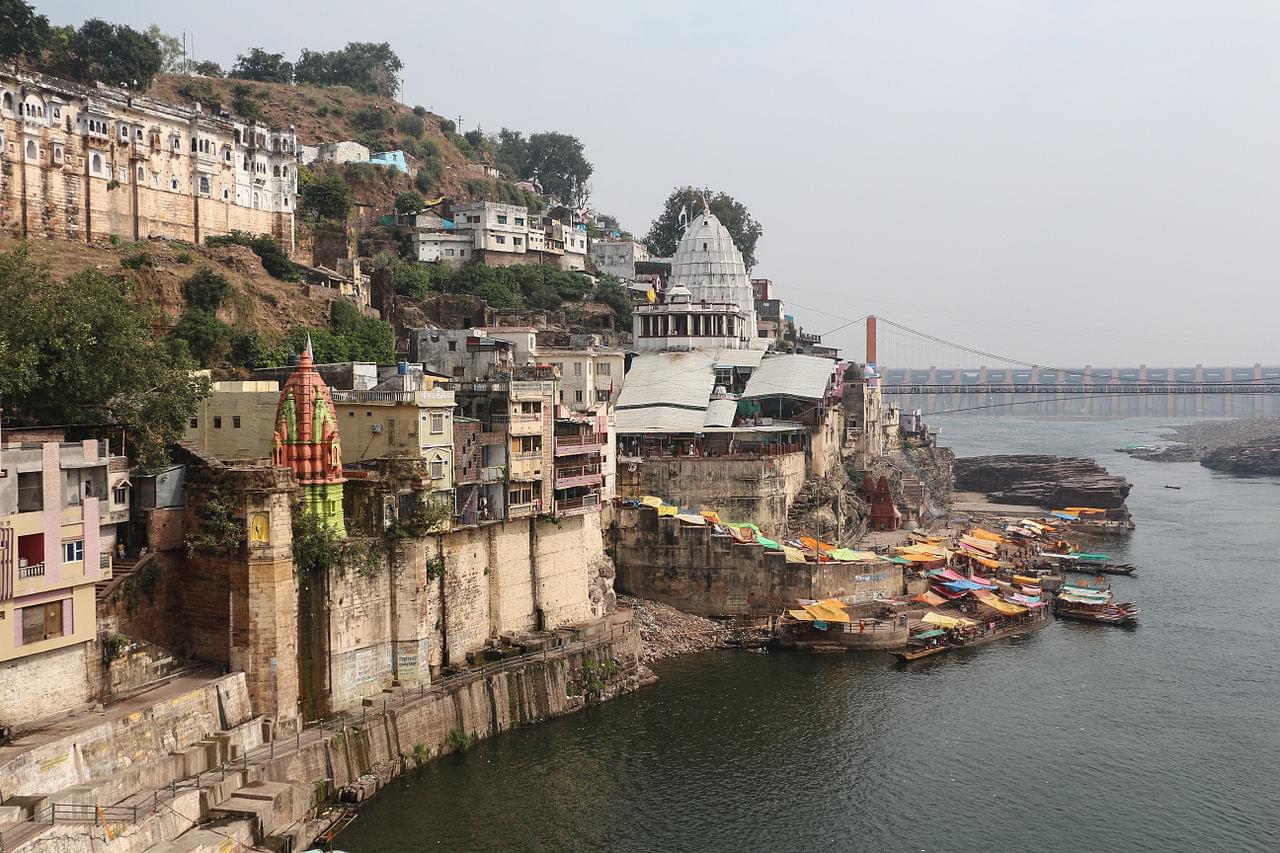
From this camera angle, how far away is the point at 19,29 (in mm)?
43156

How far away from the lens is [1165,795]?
24641 millimetres

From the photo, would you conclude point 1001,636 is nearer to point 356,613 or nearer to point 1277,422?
point 356,613

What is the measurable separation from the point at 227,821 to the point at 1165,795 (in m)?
17.4

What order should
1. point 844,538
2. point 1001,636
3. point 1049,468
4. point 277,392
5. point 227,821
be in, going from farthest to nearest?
point 1049,468 < point 844,538 < point 1001,636 < point 277,392 < point 227,821

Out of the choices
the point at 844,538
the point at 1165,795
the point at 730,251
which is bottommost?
the point at 1165,795

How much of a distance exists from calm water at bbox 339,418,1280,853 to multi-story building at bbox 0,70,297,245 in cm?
2045

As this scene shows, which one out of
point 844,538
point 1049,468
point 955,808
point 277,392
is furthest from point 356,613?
point 1049,468

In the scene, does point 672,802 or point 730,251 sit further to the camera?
point 730,251

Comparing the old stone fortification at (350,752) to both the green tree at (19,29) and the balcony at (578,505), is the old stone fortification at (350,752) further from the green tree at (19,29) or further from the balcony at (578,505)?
A: the green tree at (19,29)

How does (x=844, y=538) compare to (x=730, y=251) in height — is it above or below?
below

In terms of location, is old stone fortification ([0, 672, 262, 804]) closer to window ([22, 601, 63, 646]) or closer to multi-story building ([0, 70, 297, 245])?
window ([22, 601, 63, 646])

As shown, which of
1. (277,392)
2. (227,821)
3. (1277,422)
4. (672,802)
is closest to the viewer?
(227,821)

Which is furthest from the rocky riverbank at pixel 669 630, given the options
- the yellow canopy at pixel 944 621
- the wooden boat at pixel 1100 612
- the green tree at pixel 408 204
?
the green tree at pixel 408 204

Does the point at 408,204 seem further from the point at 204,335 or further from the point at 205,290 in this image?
the point at 204,335
